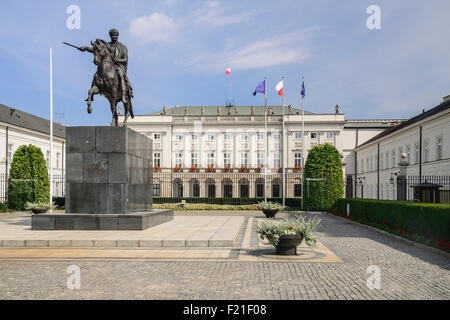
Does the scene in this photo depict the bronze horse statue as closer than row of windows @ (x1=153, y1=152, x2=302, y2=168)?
Yes

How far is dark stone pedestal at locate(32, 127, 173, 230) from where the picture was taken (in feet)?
49.2

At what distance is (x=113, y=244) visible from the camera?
41.0 ft

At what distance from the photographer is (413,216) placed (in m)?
15.2

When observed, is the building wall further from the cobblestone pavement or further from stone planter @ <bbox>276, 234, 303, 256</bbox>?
stone planter @ <bbox>276, 234, 303, 256</bbox>

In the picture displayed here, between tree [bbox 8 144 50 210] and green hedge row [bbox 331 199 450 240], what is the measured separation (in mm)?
24126

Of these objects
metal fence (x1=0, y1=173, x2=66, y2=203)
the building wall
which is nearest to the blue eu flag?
the building wall

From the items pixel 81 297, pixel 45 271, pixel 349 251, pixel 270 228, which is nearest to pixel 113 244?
pixel 45 271

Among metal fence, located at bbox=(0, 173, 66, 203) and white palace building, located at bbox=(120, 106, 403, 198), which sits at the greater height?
white palace building, located at bbox=(120, 106, 403, 198)

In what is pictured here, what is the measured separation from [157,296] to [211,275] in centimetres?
191

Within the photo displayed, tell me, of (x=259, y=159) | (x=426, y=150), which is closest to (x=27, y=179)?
(x=426, y=150)

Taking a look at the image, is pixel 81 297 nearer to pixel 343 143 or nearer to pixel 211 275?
pixel 211 275

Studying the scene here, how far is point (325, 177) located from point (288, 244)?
23820 millimetres

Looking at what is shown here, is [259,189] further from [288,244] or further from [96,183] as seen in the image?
[288,244]

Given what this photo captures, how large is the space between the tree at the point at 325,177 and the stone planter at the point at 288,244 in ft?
76.8
